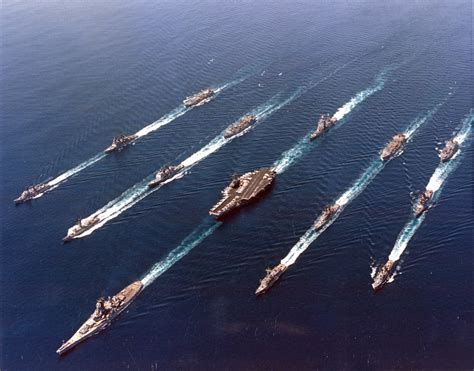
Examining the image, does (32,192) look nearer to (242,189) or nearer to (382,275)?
(242,189)

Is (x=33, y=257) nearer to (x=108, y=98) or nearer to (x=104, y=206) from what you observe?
(x=104, y=206)

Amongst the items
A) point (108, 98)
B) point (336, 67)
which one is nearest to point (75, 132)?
point (108, 98)

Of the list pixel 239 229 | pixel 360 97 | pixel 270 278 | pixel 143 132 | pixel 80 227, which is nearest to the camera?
pixel 270 278

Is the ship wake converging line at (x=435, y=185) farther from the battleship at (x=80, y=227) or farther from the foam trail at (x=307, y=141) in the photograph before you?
the battleship at (x=80, y=227)

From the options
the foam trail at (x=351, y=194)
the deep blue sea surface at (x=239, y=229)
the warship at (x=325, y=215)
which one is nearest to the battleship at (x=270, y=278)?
the deep blue sea surface at (x=239, y=229)

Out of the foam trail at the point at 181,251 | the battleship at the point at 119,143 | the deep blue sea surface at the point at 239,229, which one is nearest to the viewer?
the deep blue sea surface at the point at 239,229

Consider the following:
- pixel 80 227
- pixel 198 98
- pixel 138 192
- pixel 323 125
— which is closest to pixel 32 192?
pixel 80 227

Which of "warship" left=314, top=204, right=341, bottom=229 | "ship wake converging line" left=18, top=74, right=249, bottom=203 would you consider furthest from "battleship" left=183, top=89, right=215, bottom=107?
"warship" left=314, top=204, right=341, bottom=229
